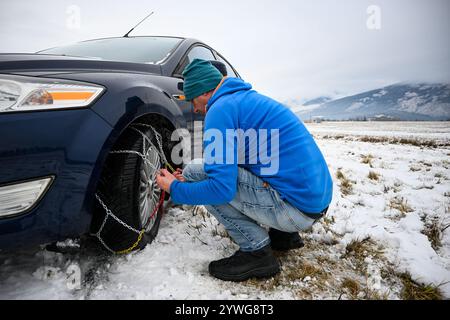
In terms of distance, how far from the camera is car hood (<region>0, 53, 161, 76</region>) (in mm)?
1283

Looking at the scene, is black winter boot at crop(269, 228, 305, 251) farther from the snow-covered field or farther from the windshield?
the windshield

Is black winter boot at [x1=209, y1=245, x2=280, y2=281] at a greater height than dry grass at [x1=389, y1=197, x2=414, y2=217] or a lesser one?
greater

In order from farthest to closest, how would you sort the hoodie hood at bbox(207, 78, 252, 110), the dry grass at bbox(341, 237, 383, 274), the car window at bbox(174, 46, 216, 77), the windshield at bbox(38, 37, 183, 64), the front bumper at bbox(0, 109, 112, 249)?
1. the car window at bbox(174, 46, 216, 77)
2. the windshield at bbox(38, 37, 183, 64)
3. the dry grass at bbox(341, 237, 383, 274)
4. the hoodie hood at bbox(207, 78, 252, 110)
5. the front bumper at bbox(0, 109, 112, 249)

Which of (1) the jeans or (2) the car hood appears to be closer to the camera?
(2) the car hood

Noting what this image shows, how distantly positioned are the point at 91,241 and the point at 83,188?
710 mm

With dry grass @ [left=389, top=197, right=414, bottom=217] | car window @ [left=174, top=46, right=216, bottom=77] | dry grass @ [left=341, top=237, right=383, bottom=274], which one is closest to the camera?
dry grass @ [left=341, top=237, right=383, bottom=274]

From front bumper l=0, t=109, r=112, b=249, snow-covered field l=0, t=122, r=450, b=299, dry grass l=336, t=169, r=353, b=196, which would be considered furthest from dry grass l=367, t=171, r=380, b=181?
front bumper l=0, t=109, r=112, b=249

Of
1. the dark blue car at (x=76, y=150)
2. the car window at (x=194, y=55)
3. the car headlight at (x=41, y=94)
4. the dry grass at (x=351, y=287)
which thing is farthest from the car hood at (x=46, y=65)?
the dry grass at (x=351, y=287)

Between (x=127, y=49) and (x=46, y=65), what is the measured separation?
43.3 inches

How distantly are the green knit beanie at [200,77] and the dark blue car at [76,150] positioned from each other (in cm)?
27

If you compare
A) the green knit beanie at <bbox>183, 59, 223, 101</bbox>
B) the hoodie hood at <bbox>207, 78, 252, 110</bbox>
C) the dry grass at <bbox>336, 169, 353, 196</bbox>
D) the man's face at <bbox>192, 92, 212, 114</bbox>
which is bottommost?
the dry grass at <bbox>336, 169, 353, 196</bbox>
